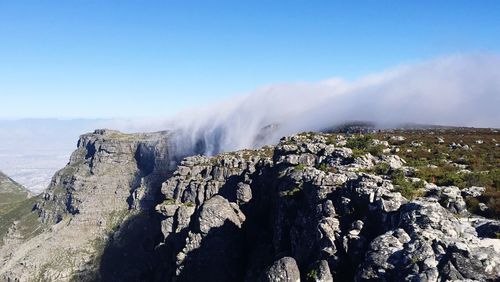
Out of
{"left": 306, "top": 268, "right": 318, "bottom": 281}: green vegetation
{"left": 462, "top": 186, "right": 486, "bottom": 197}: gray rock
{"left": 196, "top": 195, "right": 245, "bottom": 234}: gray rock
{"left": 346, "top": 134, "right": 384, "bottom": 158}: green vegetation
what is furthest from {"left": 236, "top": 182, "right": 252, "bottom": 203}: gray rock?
{"left": 306, "top": 268, "right": 318, "bottom": 281}: green vegetation

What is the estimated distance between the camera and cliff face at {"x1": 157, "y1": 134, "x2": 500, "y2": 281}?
29.9 metres

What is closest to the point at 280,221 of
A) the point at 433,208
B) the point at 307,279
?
the point at 307,279

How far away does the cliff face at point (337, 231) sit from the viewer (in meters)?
29.9

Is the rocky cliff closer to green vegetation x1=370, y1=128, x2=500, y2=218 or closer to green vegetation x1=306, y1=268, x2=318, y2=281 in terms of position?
green vegetation x1=306, y1=268, x2=318, y2=281

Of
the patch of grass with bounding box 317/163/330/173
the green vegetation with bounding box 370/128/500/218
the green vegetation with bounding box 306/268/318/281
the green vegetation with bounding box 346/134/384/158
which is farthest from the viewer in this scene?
the green vegetation with bounding box 346/134/384/158

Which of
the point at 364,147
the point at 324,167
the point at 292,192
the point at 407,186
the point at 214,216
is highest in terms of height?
the point at 364,147

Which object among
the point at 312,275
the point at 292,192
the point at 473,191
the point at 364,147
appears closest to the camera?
the point at 312,275

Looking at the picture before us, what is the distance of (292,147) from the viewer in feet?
254

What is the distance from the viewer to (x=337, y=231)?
3869cm

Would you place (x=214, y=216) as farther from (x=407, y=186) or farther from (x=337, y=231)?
(x=337, y=231)

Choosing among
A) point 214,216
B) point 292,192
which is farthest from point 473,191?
point 214,216

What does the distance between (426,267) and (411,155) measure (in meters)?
45.0

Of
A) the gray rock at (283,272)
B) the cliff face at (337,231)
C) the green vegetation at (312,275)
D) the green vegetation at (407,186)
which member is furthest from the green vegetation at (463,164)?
the gray rock at (283,272)

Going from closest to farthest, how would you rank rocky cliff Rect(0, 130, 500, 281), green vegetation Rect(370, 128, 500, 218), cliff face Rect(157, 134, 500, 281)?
cliff face Rect(157, 134, 500, 281) < rocky cliff Rect(0, 130, 500, 281) < green vegetation Rect(370, 128, 500, 218)
